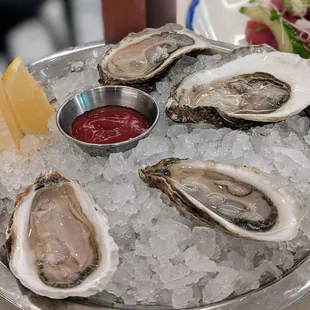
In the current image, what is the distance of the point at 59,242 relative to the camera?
104 cm

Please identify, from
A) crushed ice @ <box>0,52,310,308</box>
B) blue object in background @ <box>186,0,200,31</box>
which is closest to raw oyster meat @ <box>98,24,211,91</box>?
crushed ice @ <box>0,52,310,308</box>

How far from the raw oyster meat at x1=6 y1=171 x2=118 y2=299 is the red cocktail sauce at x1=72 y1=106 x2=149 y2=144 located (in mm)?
231

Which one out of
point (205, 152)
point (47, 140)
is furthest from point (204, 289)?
point (47, 140)

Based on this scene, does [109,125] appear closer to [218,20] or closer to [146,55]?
[146,55]

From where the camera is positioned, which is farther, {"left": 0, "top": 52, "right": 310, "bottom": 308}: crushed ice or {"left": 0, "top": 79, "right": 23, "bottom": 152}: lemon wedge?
{"left": 0, "top": 79, "right": 23, "bottom": 152}: lemon wedge

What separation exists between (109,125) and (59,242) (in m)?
0.40

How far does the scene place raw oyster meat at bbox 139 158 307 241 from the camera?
3.28ft

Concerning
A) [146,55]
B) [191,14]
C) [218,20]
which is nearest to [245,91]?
[146,55]

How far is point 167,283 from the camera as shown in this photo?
0.99m

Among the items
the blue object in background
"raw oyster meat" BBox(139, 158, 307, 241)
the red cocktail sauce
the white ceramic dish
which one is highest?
"raw oyster meat" BBox(139, 158, 307, 241)

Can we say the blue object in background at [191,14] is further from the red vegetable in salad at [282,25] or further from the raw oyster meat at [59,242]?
the raw oyster meat at [59,242]

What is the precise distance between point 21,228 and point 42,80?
2.34ft

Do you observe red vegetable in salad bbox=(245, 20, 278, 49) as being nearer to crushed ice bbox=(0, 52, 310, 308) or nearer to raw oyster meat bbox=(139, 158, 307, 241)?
crushed ice bbox=(0, 52, 310, 308)

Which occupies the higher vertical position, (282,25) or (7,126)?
(7,126)
